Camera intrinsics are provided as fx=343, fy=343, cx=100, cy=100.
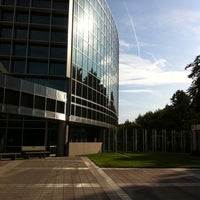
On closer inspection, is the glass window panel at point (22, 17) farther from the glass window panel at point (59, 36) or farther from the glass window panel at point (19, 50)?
the glass window panel at point (59, 36)

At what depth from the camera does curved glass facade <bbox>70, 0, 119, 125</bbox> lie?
147 feet

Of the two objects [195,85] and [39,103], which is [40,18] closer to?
[39,103]

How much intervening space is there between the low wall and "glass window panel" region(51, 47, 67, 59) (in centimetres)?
1101

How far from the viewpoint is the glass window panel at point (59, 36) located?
4347 centimetres

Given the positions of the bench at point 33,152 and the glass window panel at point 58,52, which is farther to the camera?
the glass window panel at point 58,52

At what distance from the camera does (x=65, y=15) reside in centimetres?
4447

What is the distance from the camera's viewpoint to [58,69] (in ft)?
140

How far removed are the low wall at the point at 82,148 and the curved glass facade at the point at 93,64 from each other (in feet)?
11.2

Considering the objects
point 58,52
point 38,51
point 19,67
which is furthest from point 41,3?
point 19,67

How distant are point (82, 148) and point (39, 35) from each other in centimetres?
1592

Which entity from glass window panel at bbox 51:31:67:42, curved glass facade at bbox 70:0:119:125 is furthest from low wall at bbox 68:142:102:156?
glass window panel at bbox 51:31:67:42

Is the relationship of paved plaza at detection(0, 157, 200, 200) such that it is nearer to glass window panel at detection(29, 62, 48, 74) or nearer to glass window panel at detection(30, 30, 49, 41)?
glass window panel at detection(29, 62, 48, 74)

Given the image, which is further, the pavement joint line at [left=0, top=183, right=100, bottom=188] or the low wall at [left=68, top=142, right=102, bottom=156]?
the low wall at [left=68, top=142, right=102, bottom=156]

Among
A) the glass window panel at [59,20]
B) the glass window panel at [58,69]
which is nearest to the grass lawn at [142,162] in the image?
the glass window panel at [58,69]
